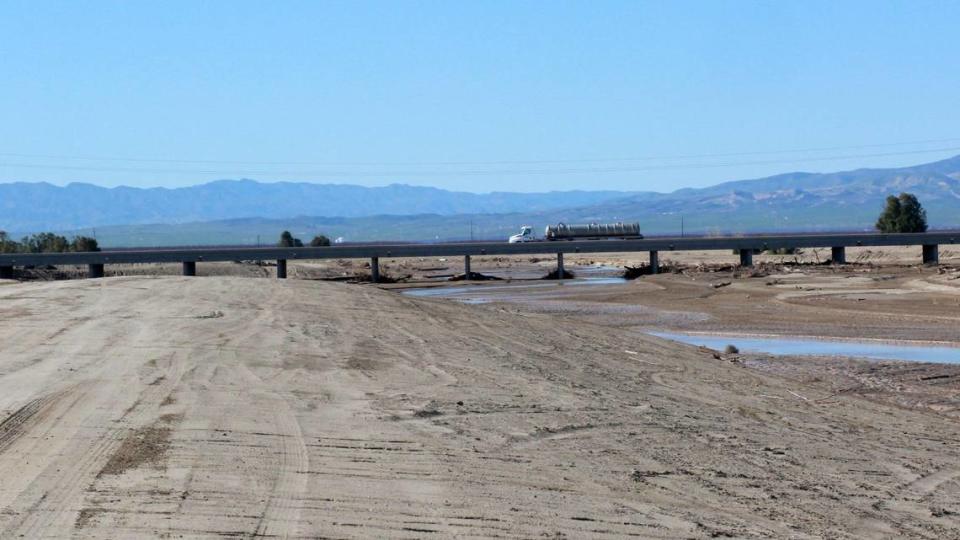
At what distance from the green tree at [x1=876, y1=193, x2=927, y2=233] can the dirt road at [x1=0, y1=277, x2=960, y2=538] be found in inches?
3293

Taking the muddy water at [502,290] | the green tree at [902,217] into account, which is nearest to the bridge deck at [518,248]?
the muddy water at [502,290]

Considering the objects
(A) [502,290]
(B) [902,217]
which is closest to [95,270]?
(A) [502,290]

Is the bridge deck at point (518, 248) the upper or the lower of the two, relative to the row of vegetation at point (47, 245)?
lower

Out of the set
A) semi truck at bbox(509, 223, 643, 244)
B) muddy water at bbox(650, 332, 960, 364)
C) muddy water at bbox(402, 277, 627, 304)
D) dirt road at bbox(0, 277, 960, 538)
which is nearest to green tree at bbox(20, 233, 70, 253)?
semi truck at bbox(509, 223, 643, 244)

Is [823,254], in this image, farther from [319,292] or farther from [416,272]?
[319,292]

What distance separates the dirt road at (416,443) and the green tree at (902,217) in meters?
83.6

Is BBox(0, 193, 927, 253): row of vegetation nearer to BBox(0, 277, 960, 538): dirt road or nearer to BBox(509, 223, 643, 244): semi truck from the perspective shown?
BBox(509, 223, 643, 244): semi truck

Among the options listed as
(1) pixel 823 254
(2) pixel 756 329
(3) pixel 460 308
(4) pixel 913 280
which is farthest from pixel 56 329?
(1) pixel 823 254

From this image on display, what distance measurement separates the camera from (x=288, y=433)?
11.8 m

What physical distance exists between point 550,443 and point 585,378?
21.1 ft

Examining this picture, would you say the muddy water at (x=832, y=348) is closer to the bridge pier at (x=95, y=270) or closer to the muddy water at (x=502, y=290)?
the muddy water at (x=502, y=290)

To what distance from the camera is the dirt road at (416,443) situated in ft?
30.0

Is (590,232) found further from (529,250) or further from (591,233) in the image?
(529,250)

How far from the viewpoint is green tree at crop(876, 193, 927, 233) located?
10051 centimetres
